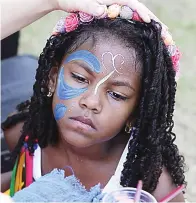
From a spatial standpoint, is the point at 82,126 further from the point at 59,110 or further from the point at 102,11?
the point at 102,11

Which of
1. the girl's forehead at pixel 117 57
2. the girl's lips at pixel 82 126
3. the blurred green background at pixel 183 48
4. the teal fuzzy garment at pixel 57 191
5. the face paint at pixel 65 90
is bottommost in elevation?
the teal fuzzy garment at pixel 57 191

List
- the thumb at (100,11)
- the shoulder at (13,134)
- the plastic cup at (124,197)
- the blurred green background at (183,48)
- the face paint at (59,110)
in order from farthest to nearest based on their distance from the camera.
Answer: the blurred green background at (183,48)
the shoulder at (13,134)
the face paint at (59,110)
the thumb at (100,11)
the plastic cup at (124,197)

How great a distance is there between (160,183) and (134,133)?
8.1 inches

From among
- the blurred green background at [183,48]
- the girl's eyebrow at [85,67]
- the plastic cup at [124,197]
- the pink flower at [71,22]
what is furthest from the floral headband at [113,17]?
the blurred green background at [183,48]

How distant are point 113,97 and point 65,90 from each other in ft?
0.51

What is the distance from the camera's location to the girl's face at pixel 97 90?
1677 millimetres

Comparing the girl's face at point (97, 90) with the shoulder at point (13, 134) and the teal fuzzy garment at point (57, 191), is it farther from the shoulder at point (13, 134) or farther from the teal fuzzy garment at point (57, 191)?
the shoulder at point (13, 134)

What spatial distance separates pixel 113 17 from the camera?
1681 mm

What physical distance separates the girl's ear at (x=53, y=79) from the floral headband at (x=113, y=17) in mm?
125

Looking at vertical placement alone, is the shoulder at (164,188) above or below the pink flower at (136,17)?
below

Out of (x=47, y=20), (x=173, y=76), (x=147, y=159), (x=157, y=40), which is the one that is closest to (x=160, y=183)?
(x=147, y=159)

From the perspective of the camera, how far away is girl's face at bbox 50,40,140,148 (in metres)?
1.68

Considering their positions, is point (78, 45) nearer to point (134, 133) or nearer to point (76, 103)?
point (76, 103)

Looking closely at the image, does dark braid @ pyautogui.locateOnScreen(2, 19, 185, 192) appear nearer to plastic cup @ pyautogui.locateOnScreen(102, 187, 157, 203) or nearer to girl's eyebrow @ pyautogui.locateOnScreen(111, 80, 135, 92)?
girl's eyebrow @ pyautogui.locateOnScreen(111, 80, 135, 92)
